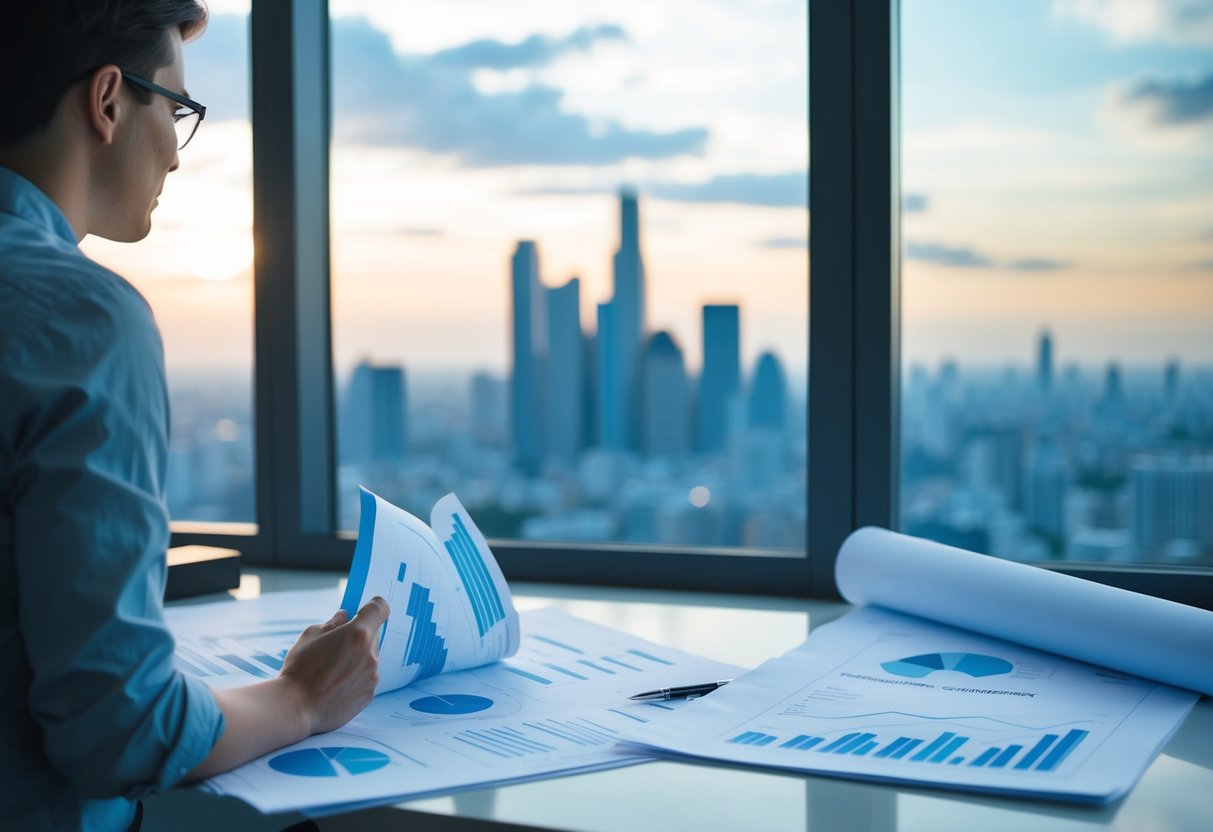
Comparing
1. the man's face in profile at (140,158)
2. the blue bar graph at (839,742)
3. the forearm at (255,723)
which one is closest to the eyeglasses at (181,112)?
the man's face in profile at (140,158)

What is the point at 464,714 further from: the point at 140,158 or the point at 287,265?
the point at 287,265

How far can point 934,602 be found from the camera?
101 centimetres

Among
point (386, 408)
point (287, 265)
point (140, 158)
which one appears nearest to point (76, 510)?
point (140, 158)

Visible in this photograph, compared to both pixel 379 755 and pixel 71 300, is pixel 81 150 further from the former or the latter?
pixel 379 755

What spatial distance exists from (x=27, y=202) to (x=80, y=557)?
275 mm

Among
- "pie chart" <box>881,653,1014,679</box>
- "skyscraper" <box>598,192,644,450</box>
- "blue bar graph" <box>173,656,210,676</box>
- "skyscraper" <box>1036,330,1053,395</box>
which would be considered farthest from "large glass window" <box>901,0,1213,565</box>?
"skyscraper" <box>598,192,644,450</box>

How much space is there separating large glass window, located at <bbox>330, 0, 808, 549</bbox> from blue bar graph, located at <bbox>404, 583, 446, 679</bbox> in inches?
38.7

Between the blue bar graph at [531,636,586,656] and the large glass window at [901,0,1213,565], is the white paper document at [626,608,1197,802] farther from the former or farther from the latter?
the large glass window at [901,0,1213,565]

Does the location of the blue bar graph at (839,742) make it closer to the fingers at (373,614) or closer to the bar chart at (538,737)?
the bar chart at (538,737)

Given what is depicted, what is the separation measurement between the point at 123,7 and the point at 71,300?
25 cm

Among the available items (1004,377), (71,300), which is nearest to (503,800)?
(71,300)

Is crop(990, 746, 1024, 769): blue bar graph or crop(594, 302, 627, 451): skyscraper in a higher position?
crop(594, 302, 627, 451): skyscraper

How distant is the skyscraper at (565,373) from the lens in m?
3.23

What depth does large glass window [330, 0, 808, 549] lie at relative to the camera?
2.49 meters
